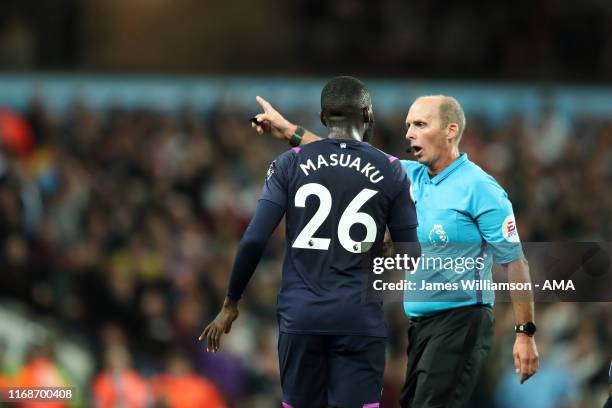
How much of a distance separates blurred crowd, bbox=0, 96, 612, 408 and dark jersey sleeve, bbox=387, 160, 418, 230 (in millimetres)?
5198

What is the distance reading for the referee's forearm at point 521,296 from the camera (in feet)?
19.2

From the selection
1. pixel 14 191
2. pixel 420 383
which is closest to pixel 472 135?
pixel 14 191

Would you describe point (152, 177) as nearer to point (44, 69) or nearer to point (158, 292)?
point (158, 292)

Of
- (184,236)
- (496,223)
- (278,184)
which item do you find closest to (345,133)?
(278,184)

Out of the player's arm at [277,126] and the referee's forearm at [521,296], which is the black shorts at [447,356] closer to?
the referee's forearm at [521,296]

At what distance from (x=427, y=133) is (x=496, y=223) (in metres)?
0.63

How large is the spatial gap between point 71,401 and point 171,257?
2.41 metres

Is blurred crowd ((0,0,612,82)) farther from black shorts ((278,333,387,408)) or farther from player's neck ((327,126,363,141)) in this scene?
black shorts ((278,333,387,408))

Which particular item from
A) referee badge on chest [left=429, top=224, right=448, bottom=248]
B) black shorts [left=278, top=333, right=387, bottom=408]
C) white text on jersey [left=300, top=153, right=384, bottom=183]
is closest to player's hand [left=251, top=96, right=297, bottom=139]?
white text on jersey [left=300, top=153, right=384, bottom=183]

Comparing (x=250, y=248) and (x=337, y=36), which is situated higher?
(x=337, y=36)

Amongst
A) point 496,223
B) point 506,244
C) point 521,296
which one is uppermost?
point 496,223

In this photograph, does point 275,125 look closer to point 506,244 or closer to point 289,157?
point 289,157

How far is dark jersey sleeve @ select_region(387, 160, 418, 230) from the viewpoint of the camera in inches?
217

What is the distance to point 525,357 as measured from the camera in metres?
5.79
